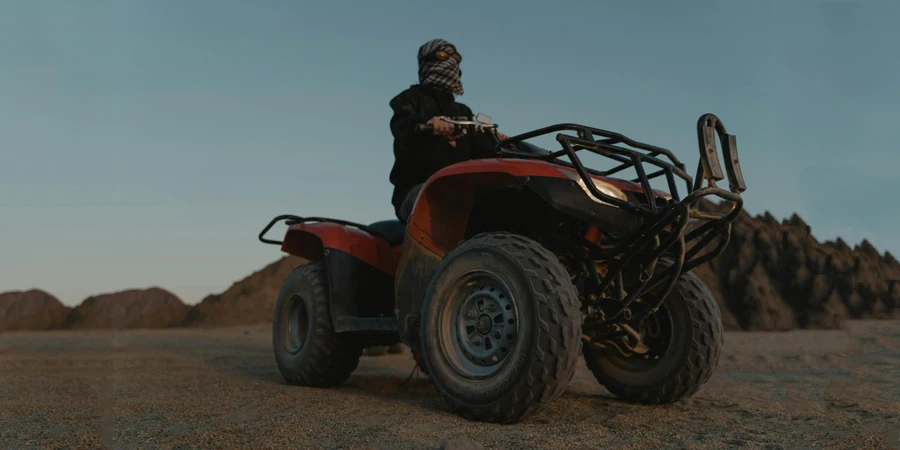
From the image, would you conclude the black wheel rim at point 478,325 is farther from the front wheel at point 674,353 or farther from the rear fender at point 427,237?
the front wheel at point 674,353

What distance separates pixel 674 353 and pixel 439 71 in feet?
7.84

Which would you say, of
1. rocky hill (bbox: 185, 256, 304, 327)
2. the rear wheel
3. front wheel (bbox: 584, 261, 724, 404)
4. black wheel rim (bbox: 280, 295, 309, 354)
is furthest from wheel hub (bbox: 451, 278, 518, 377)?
rocky hill (bbox: 185, 256, 304, 327)

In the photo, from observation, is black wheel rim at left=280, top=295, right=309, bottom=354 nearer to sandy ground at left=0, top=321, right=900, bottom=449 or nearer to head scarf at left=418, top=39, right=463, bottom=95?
sandy ground at left=0, top=321, right=900, bottom=449

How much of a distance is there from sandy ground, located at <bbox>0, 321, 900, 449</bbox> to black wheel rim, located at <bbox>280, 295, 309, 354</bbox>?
32cm

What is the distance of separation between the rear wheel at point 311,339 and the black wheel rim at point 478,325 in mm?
1726

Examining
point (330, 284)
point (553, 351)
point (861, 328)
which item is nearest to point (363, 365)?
point (330, 284)

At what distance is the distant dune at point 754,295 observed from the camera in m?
11.4

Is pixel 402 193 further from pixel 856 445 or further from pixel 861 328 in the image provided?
pixel 861 328

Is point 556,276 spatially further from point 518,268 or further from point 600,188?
point 600,188

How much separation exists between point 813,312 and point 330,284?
9841 millimetres

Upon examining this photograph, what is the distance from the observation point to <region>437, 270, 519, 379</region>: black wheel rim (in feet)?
10.7

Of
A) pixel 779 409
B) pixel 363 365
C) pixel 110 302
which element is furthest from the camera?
pixel 110 302

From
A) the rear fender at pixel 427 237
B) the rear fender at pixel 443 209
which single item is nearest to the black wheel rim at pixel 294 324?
the rear fender at pixel 427 237

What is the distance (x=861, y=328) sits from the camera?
30.7 ft
